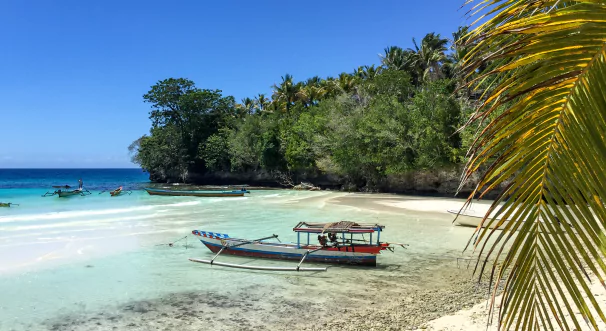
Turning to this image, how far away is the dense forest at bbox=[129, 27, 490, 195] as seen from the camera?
3406 centimetres

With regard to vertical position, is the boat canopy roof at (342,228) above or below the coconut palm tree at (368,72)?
below

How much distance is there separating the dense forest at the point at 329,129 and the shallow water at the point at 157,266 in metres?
7.65

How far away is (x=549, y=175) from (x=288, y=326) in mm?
6711

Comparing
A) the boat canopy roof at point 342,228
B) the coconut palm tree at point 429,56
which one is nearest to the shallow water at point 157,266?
the boat canopy roof at point 342,228

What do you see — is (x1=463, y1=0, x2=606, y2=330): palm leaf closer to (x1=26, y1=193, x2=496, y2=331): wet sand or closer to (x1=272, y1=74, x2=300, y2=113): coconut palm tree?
(x1=26, y1=193, x2=496, y2=331): wet sand

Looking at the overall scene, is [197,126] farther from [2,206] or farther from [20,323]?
[20,323]

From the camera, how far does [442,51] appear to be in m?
45.4

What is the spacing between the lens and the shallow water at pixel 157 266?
30.8 feet

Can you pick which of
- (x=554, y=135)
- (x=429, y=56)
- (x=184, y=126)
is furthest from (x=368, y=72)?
(x=554, y=135)

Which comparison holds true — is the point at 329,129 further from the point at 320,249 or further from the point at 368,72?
the point at 320,249

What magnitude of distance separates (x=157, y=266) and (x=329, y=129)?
32608 millimetres

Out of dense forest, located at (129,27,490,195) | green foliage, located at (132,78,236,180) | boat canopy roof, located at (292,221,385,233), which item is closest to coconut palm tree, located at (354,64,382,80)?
dense forest, located at (129,27,490,195)

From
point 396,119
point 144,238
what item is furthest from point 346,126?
point 144,238

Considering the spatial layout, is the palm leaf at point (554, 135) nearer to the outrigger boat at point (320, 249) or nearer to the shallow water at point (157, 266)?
the shallow water at point (157, 266)
